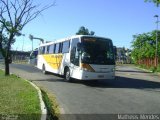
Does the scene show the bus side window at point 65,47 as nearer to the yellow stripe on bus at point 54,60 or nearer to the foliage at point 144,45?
the yellow stripe on bus at point 54,60

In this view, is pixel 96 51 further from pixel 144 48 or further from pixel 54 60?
pixel 144 48

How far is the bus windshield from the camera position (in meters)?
21.6

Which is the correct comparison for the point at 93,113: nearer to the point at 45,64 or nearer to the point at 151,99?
the point at 151,99

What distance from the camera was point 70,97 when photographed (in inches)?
638

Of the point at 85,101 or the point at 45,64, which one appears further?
the point at 45,64

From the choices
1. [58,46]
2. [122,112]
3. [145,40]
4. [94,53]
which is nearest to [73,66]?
[94,53]

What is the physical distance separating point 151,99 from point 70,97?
11.2ft

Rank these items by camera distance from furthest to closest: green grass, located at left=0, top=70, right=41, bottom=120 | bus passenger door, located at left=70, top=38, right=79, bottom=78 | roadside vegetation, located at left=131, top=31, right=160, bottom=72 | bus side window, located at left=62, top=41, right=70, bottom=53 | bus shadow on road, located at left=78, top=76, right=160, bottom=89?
roadside vegetation, located at left=131, top=31, right=160, bottom=72, bus side window, located at left=62, top=41, right=70, bottom=53, bus passenger door, located at left=70, top=38, right=79, bottom=78, bus shadow on road, located at left=78, top=76, right=160, bottom=89, green grass, located at left=0, top=70, right=41, bottom=120

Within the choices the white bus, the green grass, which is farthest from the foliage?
the green grass

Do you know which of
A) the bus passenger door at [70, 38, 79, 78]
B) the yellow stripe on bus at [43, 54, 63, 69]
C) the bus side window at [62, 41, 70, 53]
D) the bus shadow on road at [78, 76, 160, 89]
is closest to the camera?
the bus shadow on road at [78, 76, 160, 89]

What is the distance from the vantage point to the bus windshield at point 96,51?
21.6 m

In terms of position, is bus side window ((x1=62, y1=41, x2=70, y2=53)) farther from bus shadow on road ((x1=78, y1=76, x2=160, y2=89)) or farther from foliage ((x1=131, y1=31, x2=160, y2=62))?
foliage ((x1=131, y1=31, x2=160, y2=62))

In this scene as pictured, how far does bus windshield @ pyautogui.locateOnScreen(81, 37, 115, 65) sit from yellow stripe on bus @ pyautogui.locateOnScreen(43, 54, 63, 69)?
4.52 meters

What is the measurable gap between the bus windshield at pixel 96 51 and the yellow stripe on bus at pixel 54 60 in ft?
14.8
